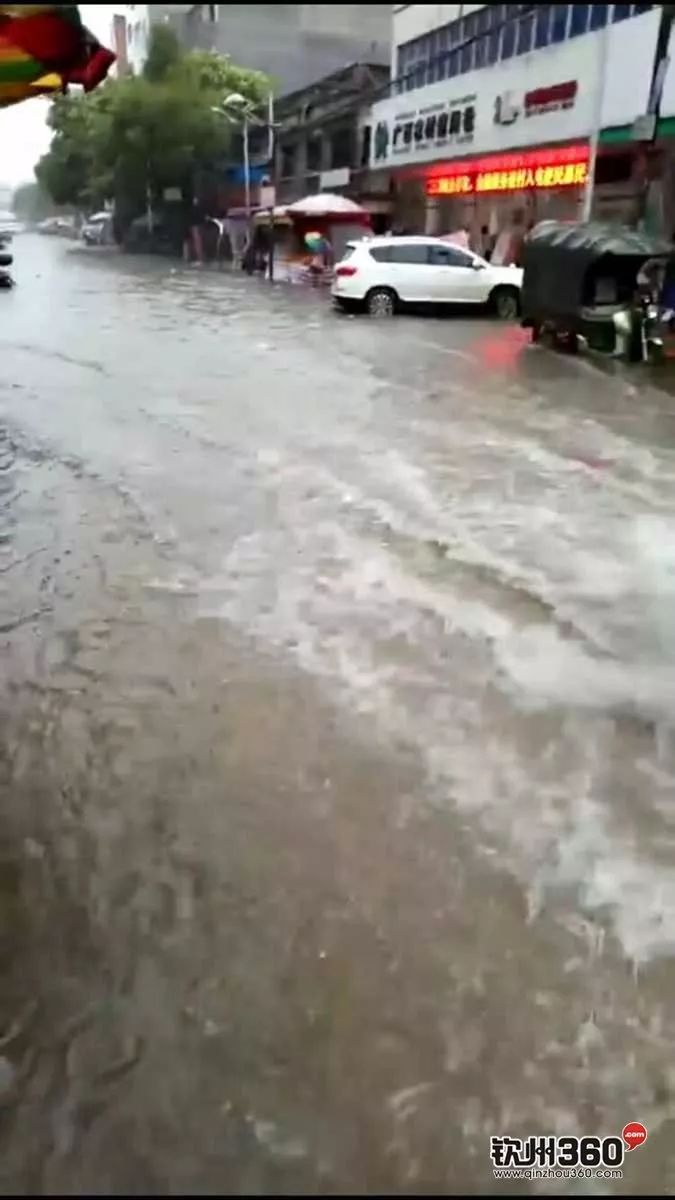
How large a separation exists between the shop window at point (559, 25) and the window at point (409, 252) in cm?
657

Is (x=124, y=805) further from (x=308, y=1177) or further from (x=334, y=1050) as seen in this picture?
(x=308, y=1177)

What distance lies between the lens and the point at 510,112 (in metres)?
27.8

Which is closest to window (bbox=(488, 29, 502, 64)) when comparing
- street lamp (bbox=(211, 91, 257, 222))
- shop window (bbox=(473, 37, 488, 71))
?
shop window (bbox=(473, 37, 488, 71))

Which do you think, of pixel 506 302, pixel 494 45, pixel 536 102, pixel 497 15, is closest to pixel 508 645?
pixel 506 302

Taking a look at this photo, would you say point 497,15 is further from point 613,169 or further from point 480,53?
point 613,169

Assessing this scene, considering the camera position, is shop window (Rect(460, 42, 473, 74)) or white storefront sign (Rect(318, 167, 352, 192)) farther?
white storefront sign (Rect(318, 167, 352, 192))

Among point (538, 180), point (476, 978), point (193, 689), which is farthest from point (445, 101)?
point (476, 978)

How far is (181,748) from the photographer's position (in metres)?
4.87

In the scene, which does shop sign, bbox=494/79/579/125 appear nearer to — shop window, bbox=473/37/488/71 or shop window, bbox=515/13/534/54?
shop window, bbox=515/13/534/54

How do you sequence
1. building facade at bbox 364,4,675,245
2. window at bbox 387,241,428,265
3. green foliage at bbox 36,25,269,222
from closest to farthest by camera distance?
building facade at bbox 364,4,675,245 → window at bbox 387,241,428,265 → green foliage at bbox 36,25,269,222

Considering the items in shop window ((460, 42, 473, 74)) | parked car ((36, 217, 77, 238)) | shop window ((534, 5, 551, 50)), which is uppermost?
shop window ((534, 5, 551, 50))

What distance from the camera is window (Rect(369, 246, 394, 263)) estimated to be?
22750 mm

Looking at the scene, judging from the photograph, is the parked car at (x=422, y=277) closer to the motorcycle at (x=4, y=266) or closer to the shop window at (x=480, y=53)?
the shop window at (x=480, y=53)

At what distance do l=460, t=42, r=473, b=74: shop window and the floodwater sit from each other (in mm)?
25557
